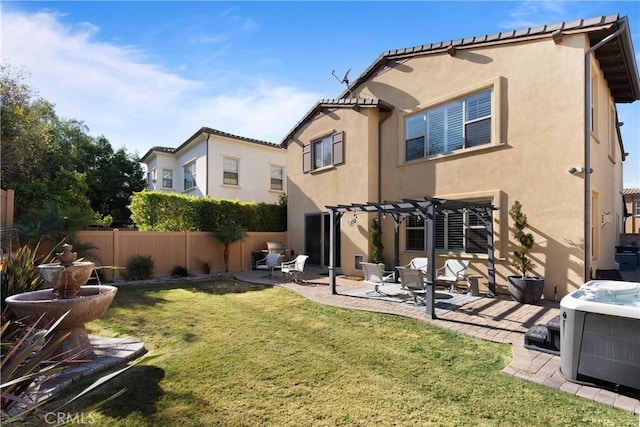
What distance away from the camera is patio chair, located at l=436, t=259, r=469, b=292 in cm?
891

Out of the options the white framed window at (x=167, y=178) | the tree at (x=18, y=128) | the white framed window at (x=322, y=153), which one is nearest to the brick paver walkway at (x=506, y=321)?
the white framed window at (x=322, y=153)

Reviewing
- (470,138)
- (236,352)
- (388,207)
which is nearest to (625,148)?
(470,138)

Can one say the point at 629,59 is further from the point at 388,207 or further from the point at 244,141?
the point at 244,141

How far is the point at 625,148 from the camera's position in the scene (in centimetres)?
1711

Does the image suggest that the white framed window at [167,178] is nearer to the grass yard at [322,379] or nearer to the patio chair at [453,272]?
the grass yard at [322,379]

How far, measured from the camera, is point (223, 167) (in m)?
18.8

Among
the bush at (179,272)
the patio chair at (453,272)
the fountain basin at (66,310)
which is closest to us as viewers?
the fountain basin at (66,310)

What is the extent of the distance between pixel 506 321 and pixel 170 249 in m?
11.7

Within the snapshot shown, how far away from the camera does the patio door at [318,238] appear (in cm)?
1409

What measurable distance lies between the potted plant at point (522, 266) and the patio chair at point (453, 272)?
115cm

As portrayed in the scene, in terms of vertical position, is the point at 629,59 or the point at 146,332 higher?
the point at 629,59

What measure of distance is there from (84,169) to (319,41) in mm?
24141

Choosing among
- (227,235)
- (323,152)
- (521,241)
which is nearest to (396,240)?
(521,241)

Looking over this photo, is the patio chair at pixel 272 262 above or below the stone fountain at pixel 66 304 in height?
below
